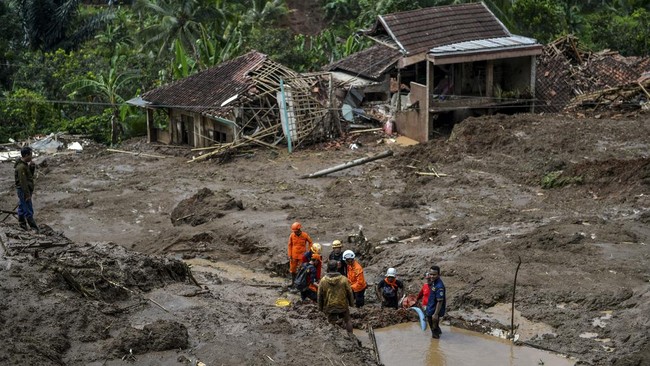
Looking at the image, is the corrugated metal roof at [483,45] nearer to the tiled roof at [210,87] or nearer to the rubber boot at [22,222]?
the tiled roof at [210,87]

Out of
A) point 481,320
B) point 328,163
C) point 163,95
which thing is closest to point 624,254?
point 481,320

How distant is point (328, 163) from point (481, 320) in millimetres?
12704

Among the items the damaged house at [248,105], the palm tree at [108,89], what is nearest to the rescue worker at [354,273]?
the damaged house at [248,105]

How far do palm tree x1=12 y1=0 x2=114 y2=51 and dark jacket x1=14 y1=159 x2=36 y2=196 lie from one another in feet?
87.3

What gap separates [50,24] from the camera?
42.0 m

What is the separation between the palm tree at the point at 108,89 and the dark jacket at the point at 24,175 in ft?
53.3

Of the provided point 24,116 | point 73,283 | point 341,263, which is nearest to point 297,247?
point 341,263

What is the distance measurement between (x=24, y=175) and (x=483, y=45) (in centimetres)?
1759

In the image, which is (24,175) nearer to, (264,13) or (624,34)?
(264,13)

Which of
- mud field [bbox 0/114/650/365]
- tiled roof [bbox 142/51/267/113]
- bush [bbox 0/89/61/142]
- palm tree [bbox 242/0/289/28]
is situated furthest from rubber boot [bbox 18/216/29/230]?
palm tree [bbox 242/0/289/28]

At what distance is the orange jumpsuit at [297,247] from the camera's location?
656 inches

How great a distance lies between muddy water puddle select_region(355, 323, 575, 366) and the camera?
13.5 metres

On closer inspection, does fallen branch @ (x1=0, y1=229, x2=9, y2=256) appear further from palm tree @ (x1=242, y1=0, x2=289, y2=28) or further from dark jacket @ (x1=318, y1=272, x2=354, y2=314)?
palm tree @ (x1=242, y1=0, x2=289, y2=28)

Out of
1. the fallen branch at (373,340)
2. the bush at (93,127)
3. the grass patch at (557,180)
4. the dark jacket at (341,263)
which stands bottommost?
the bush at (93,127)
